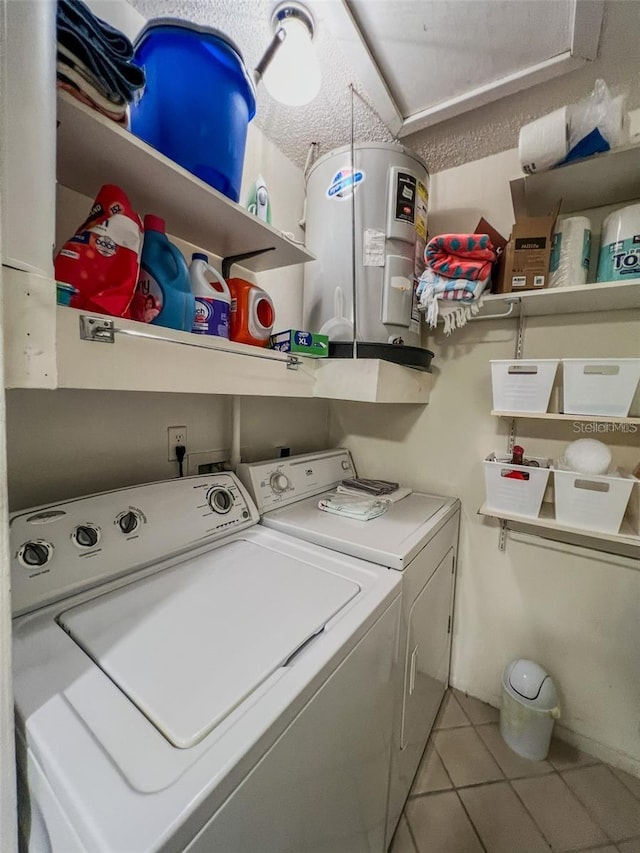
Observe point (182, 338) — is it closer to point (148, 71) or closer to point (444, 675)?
point (148, 71)

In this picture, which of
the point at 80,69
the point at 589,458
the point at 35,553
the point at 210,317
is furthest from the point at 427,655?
the point at 80,69

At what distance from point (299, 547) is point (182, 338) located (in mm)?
723

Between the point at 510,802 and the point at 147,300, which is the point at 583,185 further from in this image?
the point at 510,802

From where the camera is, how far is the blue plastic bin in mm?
853

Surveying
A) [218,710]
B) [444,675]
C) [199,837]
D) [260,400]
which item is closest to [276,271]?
[260,400]

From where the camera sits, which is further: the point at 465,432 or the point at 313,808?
the point at 465,432

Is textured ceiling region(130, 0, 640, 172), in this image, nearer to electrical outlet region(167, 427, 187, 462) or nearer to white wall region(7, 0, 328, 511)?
white wall region(7, 0, 328, 511)

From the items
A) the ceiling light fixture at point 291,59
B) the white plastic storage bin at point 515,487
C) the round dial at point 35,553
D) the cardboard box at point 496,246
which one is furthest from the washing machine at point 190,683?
the ceiling light fixture at point 291,59

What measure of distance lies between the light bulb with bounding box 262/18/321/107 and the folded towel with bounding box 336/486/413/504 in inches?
60.6

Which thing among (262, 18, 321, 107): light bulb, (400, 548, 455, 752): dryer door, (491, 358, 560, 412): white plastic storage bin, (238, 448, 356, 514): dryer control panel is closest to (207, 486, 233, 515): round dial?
(238, 448, 356, 514): dryer control panel

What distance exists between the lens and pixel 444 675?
1735 mm

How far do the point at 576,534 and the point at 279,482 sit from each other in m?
1.29

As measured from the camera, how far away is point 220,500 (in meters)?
1.25

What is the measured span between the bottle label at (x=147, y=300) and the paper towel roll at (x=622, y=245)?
59.6 inches
